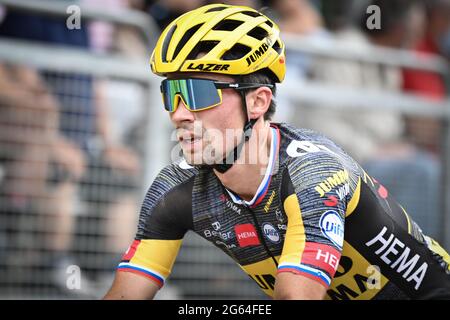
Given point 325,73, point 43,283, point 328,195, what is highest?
point 325,73

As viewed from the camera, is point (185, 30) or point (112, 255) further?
point (112, 255)

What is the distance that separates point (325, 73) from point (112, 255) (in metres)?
3.15

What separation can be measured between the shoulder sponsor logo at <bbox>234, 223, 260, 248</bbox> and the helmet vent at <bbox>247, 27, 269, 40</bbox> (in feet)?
3.47

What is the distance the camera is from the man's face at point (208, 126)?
479cm

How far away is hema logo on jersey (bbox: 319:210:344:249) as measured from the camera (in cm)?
424

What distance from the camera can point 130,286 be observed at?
5023 millimetres

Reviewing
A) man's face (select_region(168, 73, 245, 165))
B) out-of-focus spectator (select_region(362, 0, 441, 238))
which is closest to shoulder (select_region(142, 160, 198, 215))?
man's face (select_region(168, 73, 245, 165))

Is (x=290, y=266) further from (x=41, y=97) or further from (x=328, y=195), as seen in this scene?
(x=41, y=97)

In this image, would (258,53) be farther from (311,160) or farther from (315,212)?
(315,212)
